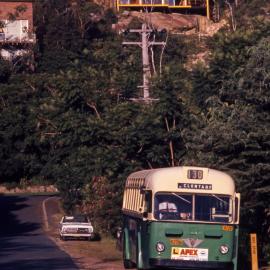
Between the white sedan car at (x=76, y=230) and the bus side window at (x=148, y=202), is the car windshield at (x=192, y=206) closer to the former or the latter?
the bus side window at (x=148, y=202)

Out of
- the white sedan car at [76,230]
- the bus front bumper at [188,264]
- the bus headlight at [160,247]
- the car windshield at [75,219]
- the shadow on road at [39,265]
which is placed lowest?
the white sedan car at [76,230]

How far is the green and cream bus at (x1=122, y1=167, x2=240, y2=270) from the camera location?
2317 centimetres

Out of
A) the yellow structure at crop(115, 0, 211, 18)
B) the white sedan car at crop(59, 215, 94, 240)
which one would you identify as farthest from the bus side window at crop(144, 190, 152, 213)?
the yellow structure at crop(115, 0, 211, 18)

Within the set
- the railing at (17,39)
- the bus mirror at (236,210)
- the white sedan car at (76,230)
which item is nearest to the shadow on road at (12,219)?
the white sedan car at (76,230)

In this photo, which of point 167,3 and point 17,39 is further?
point 167,3

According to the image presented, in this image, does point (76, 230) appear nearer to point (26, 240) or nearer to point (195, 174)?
point (26, 240)

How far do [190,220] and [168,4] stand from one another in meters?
74.0

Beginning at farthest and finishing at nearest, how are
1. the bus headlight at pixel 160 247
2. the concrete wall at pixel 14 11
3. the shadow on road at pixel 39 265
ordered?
the concrete wall at pixel 14 11 < the shadow on road at pixel 39 265 < the bus headlight at pixel 160 247

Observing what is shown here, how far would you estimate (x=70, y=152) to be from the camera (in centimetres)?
4803

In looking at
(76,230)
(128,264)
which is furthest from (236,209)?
(76,230)

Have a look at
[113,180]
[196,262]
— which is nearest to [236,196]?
[196,262]

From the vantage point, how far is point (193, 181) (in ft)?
77.0

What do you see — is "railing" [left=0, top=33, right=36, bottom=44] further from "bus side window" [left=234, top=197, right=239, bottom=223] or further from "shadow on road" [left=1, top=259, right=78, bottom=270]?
"bus side window" [left=234, top=197, right=239, bottom=223]

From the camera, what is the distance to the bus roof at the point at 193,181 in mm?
23391
